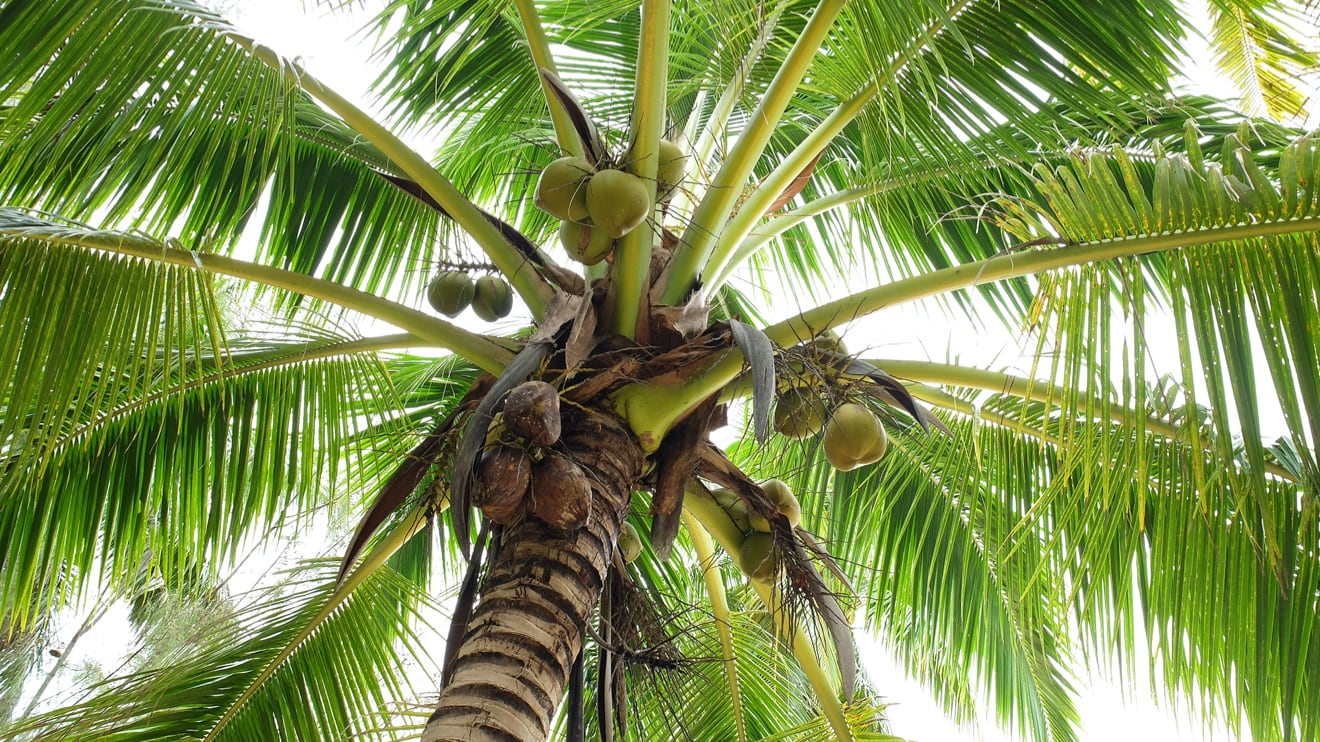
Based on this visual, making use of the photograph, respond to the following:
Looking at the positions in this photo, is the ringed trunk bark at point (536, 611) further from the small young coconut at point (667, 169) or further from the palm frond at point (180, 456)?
the palm frond at point (180, 456)

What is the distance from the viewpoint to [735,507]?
2.83 m

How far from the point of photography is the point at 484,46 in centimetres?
423

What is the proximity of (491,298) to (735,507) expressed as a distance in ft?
3.37

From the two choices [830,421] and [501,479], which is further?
[830,421]

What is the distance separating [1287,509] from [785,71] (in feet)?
5.78

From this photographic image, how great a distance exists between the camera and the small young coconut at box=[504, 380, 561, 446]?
7.10 feet

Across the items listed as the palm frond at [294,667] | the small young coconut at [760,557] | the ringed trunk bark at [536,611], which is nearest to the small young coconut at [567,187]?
the ringed trunk bark at [536,611]

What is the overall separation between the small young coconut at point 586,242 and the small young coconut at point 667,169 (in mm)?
286

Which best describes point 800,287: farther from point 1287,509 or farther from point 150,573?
point 150,573

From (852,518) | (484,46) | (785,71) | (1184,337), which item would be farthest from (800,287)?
(1184,337)

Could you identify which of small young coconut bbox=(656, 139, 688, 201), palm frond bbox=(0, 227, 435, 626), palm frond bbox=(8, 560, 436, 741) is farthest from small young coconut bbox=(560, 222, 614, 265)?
palm frond bbox=(8, 560, 436, 741)

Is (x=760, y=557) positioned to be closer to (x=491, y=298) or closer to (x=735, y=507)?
(x=735, y=507)

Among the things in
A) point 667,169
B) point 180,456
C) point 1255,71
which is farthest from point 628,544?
point 1255,71

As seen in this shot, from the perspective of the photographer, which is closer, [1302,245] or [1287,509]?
Answer: [1302,245]
